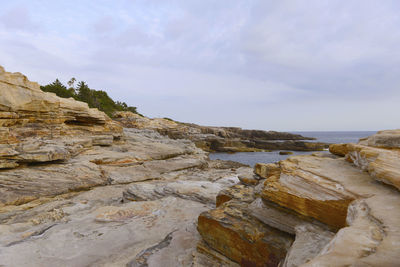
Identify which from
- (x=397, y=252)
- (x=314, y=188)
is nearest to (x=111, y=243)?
(x=314, y=188)

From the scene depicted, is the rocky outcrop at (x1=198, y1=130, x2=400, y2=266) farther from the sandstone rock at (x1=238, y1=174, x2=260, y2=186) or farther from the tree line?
the tree line

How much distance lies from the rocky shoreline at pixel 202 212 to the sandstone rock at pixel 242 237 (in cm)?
3

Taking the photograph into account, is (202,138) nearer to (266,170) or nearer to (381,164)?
(266,170)

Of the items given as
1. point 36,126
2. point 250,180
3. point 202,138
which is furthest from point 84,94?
point 250,180

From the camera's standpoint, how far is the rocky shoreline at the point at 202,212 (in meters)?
3.59

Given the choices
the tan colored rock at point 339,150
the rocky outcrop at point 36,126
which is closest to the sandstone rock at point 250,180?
the tan colored rock at point 339,150

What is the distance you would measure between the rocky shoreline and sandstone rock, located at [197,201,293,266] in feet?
0.08

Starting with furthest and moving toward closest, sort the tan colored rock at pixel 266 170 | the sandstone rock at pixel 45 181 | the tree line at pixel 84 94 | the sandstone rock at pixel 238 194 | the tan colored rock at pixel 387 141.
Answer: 1. the tree line at pixel 84 94
2. the sandstone rock at pixel 45 181
3. the tan colored rock at pixel 266 170
4. the sandstone rock at pixel 238 194
5. the tan colored rock at pixel 387 141

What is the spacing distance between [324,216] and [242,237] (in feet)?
6.50

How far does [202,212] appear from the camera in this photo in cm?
627

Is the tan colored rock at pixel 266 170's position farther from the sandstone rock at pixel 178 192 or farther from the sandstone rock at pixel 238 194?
the sandstone rock at pixel 178 192

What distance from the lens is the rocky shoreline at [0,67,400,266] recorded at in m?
3.59

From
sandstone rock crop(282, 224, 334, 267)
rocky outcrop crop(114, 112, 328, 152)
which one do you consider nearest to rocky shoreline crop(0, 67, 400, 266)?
sandstone rock crop(282, 224, 334, 267)

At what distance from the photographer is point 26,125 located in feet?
51.0
